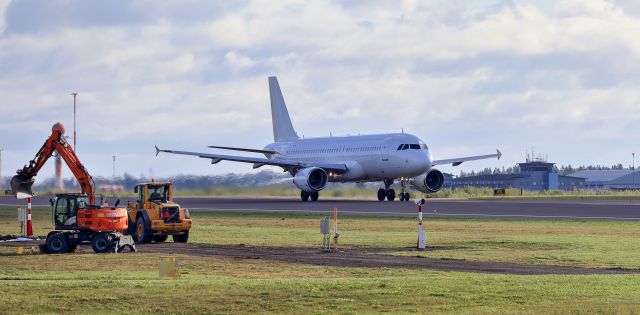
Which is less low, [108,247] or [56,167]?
[56,167]

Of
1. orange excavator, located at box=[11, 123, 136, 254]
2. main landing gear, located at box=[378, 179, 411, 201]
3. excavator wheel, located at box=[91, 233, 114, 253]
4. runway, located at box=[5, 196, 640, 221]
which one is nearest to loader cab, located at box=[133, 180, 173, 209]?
orange excavator, located at box=[11, 123, 136, 254]

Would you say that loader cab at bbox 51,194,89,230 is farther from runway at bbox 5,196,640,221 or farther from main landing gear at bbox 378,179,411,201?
main landing gear at bbox 378,179,411,201

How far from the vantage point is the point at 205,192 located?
8250 cm

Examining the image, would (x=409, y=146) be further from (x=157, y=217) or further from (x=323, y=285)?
(x=323, y=285)

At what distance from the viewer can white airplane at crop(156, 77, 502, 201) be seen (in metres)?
82.1

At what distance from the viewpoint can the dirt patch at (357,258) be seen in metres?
31.6

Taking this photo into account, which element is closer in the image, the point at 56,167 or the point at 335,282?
the point at 335,282

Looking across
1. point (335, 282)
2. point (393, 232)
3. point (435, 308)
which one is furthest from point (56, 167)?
point (435, 308)

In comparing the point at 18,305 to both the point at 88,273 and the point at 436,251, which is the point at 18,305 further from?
the point at 436,251

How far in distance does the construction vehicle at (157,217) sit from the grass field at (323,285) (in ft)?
7.01

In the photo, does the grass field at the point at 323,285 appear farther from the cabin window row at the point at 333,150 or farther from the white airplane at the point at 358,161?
the cabin window row at the point at 333,150

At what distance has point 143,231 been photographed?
42.1m

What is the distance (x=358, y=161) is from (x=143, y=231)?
145 feet

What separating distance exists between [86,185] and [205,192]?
43058mm
